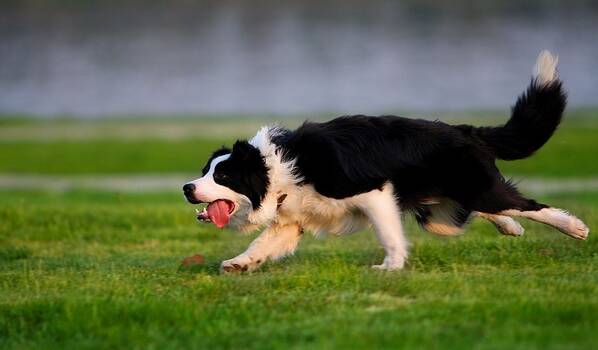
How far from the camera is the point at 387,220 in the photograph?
8430 mm

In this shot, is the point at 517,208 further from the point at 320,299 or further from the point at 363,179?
the point at 320,299

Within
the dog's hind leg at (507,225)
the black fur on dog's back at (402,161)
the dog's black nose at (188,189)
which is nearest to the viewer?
the dog's black nose at (188,189)

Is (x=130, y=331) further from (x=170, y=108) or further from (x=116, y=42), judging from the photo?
(x=116, y=42)

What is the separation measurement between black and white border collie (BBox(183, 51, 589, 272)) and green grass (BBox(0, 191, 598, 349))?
16.5 inches

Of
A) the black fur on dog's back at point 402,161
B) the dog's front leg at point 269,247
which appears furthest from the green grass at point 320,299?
the black fur on dog's back at point 402,161

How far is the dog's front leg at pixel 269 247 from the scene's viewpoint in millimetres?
8773

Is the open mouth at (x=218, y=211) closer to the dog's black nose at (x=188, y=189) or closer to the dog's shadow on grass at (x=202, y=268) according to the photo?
the dog's black nose at (x=188, y=189)

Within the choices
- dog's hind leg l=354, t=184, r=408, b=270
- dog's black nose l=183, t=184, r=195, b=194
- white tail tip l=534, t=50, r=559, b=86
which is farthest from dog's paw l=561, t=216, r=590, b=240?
dog's black nose l=183, t=184, r=195, b=194

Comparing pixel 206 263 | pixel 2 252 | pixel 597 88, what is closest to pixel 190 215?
pixel 2 252

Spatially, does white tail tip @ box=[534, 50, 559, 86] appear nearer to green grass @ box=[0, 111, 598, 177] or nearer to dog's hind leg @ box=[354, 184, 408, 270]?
dog's hind leg @ box=[354, 184, 408, 270]

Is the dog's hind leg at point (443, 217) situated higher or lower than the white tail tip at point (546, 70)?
lower

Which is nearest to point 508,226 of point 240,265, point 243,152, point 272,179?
point 272,179

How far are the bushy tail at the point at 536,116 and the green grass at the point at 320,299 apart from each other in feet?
2.84

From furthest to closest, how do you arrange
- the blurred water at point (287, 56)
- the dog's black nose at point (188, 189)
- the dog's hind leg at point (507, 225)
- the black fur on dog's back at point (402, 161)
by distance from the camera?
the blurred water at point (287, 56) → the dog's hind leg at point (507, 225) → the black fur on dog's back at point (402, 161) → the dog's black nose at point (188, 189)
